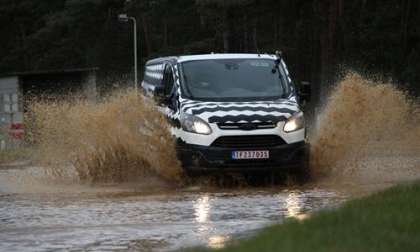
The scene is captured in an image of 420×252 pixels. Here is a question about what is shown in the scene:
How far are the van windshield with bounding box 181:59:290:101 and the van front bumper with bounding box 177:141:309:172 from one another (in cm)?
119

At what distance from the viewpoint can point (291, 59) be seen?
238 ft

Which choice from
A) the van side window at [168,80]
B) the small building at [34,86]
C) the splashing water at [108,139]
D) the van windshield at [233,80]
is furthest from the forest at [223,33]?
the splashing water at [108,139]

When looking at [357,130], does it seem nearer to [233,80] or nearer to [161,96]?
[233,80]

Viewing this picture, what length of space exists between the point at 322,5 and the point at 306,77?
82.8 feet

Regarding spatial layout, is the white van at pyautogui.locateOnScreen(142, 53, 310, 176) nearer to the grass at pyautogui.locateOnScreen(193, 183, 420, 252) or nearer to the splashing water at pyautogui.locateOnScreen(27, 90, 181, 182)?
the splashing water at pyautogui.locateOnScreen(27, 90, 181, 182)

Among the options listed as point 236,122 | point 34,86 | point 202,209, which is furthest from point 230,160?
point 34,86

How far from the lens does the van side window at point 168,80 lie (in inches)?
659

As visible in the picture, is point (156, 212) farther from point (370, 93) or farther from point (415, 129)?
point (415, 129)

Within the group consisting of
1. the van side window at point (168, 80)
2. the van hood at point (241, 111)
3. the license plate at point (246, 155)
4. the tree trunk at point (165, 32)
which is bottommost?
the tree trunk at point (165, 32)

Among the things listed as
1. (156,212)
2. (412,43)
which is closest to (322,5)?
(412,43)

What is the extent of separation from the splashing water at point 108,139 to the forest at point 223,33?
27.2 metres

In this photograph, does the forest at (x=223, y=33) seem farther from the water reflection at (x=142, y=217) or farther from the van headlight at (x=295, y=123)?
the water reflection at (x=142, y=217)

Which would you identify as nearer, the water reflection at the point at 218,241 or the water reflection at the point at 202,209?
the water reflection at the point at 218,241

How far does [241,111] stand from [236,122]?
9.7 inches
